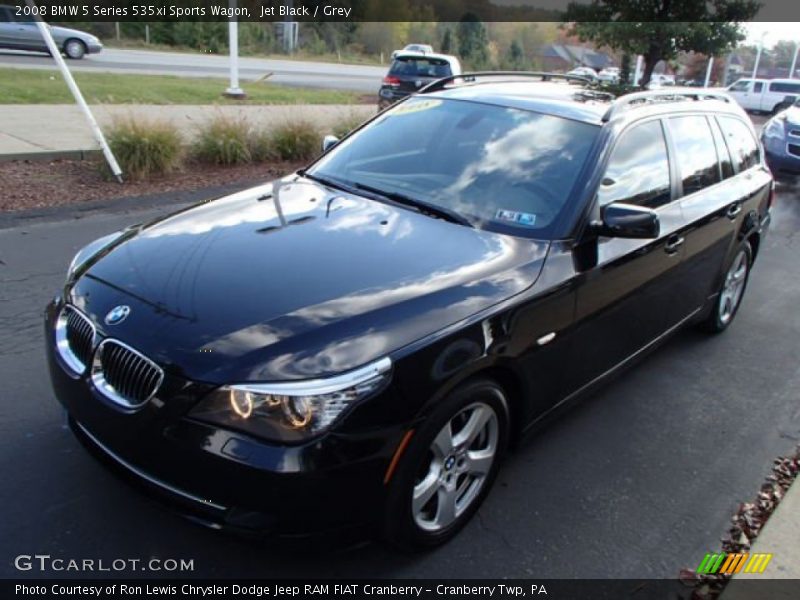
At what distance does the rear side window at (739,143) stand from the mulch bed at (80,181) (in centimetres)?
613

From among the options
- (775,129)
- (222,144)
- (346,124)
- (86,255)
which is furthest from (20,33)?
(86,255)

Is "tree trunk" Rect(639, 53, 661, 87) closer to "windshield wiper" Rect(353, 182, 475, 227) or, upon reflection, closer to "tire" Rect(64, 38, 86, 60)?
"windshield wiper" Rect(353, 182, 475, 227)

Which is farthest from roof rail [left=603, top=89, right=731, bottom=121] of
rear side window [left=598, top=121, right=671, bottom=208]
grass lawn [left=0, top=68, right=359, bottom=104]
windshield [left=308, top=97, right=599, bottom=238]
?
grass lawn [left=0, top=68, right=359, bottom=104]

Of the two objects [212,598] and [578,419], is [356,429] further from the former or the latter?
[578,419]

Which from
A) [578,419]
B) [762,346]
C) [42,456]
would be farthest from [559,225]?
[762,346]

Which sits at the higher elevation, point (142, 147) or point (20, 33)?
point (20, 33)

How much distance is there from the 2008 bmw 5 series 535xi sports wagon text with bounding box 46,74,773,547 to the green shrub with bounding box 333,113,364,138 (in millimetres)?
7251

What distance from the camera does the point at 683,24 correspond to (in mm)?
14477

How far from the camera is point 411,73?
15.2 m

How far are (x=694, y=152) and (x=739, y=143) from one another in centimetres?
102

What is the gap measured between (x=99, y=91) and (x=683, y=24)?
12381mm

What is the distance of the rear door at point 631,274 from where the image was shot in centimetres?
345

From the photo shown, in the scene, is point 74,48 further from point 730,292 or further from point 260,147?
point 730,292

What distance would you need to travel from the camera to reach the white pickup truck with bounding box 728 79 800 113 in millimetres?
35969
